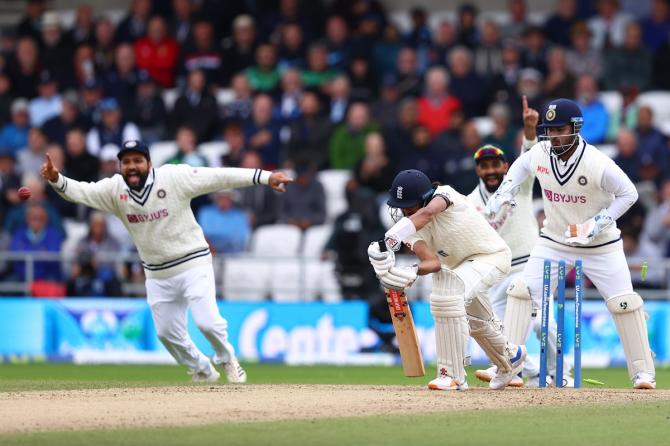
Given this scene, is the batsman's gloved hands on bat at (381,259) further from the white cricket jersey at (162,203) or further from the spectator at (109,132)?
the spectator at (109,132)

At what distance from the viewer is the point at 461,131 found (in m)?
20.3

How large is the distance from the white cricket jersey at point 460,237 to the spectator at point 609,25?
11138 millimetres

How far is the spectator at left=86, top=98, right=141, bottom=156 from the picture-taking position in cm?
2156

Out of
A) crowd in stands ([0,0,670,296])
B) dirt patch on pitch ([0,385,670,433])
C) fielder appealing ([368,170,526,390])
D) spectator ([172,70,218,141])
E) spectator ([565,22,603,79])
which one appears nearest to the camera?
dirt patch on pitch ([0,385,670,433])

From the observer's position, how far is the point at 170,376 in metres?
15.4

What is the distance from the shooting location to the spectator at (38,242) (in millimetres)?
19578

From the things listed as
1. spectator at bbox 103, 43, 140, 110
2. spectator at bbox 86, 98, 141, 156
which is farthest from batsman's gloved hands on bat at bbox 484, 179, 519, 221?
spectator at bbox 103, 43, 140, 110

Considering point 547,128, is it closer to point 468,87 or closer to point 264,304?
point 264,304

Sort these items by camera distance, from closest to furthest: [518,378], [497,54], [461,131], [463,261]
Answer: [463,261] → [518,378] → [461,131] → [497,54]

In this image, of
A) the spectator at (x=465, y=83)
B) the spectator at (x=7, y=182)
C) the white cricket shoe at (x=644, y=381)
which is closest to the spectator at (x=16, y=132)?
the spectator at (x=7, y=182)

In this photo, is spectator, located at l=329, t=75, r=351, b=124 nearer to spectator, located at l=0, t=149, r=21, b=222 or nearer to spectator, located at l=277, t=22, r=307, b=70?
spectator, located at l=277, t=22, r=307, b=70

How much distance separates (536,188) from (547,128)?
7306 millimetres

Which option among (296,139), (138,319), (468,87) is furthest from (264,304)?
(468,87)

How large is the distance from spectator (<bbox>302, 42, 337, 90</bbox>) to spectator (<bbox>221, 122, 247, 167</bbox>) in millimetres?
1689
